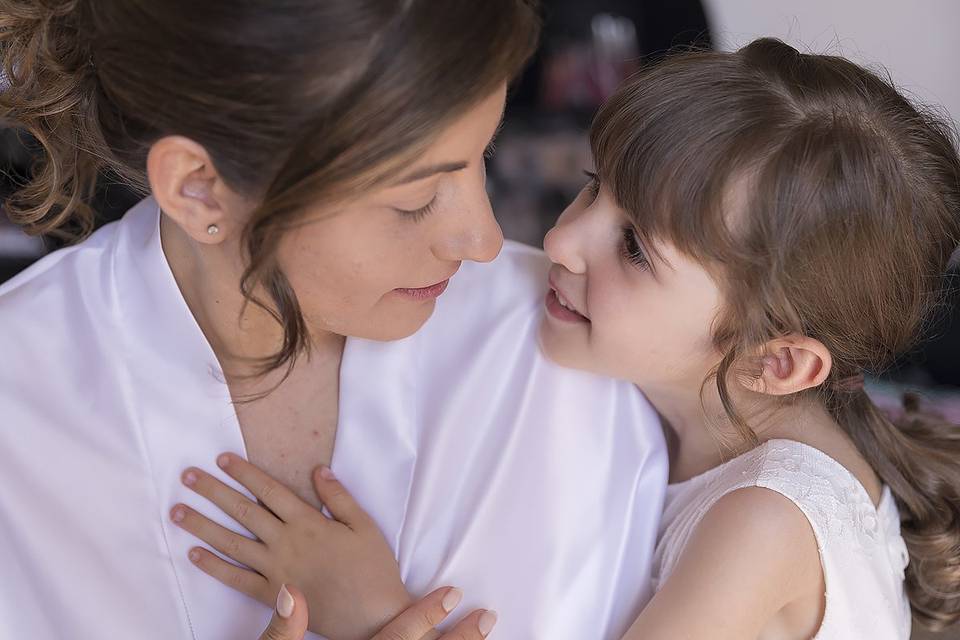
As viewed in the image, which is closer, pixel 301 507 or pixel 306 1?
pixel 306 1

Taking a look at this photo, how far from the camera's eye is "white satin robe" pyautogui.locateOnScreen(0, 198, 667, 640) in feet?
4.25

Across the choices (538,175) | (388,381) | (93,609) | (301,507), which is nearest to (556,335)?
(388,381)

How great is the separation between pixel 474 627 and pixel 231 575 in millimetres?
323

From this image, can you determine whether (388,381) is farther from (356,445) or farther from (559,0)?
(559,0)

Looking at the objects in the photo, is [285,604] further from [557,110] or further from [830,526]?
[557,110]

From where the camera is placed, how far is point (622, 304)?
1.37 meters

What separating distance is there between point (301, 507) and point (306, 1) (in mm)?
669

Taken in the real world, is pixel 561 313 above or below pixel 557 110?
above

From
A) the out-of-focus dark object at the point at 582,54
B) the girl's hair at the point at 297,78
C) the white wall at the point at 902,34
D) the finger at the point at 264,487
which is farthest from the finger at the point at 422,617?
the white wall at the point at 902,34

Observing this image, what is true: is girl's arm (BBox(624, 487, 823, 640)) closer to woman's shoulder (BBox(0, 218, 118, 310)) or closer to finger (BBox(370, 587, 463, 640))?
finger (BBox(370, 587, 463, 640))

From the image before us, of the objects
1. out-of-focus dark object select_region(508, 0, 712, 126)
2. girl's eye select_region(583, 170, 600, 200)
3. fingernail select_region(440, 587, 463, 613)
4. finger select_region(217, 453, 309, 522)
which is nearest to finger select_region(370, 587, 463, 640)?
fingernail select_region(440, 587, 463, 613)

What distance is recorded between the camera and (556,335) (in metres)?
1.41

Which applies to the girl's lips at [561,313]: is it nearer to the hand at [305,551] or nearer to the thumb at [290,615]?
the hand at [305,551]

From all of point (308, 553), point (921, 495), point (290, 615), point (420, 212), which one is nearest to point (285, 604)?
point (290, 615)
